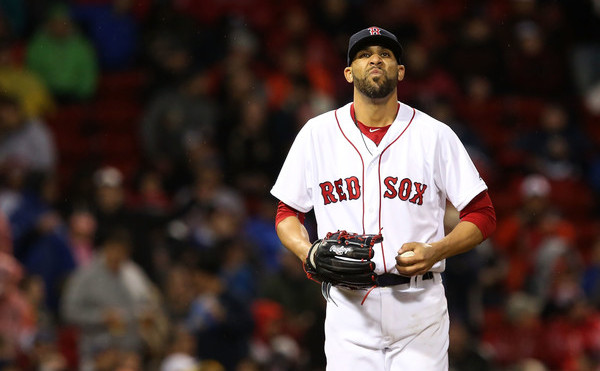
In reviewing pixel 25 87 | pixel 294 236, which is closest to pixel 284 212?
pixel 294 236

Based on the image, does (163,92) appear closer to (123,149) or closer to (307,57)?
(123,149)

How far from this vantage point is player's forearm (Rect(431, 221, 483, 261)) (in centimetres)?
394

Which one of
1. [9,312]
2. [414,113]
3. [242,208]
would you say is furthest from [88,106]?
[414,113]

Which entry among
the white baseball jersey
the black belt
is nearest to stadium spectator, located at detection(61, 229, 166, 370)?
the white baseball jersey

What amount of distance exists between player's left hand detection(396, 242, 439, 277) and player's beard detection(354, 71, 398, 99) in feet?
2.08

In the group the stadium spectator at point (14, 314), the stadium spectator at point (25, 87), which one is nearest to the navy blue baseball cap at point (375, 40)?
the stadium spectator at point (14, 314)

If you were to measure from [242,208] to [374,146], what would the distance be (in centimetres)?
573

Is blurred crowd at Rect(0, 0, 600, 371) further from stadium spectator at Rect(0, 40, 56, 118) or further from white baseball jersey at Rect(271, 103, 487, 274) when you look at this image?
white baseball jersey at Rect(271, 103, 487, 274)

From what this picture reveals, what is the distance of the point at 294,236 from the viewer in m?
4.18

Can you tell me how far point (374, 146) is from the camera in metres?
4.18

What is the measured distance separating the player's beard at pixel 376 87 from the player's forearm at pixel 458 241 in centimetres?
61

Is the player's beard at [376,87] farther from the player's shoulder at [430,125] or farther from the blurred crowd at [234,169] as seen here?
the blurred crowd at [234,169]

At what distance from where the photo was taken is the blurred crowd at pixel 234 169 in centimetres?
809

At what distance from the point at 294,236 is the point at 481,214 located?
76cm
